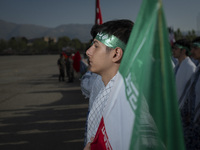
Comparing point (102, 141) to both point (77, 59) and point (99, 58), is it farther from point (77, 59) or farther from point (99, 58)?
point (77, 59)

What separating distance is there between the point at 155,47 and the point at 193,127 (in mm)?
2960

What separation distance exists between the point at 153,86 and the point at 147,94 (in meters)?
0.04

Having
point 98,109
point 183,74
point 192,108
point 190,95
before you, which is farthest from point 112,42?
point 183,74

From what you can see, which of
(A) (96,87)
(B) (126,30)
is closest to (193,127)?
(A) (96,87)

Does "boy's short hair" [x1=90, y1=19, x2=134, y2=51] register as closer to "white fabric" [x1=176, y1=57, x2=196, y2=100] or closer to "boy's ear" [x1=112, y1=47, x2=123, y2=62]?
"boy's ear" [x1=112, y1=47, x2=123, y2=62]

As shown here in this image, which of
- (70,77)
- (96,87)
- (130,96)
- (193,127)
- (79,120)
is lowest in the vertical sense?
(70,77)

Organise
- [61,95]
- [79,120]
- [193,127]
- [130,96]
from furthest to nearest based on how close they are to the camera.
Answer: [61,95], [79,120], [193,127], [130,96]

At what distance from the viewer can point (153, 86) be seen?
2.39ft

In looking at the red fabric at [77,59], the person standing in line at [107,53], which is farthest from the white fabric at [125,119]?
the red fabric at [77,59]

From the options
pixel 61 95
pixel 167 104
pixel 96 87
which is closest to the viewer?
pixel 167 104

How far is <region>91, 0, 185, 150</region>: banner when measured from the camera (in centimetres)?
69

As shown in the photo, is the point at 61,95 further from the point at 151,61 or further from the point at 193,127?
the point at 151,61

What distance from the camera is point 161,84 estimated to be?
27.6 inches

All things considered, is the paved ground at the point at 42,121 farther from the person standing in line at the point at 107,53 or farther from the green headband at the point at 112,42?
the green headband at the point at 112,42
